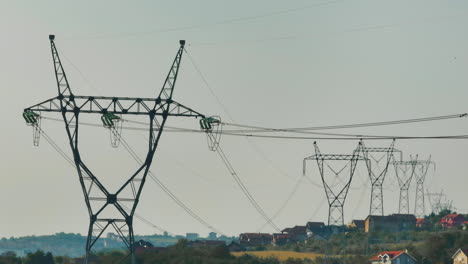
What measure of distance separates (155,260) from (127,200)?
295 ft

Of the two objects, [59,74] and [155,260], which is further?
[155,260]

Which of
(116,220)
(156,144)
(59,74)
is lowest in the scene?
(116,220)

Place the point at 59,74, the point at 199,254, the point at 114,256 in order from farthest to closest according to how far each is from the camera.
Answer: the point at 199,254 → the point at 114,256 → the point at 59,74

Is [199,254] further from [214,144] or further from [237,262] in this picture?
[214,144]

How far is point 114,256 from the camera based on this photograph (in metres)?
181

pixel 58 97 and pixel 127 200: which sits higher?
pixel 58 97

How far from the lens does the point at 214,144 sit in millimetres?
95438

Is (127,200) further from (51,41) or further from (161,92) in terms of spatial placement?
Answer: (51,41)

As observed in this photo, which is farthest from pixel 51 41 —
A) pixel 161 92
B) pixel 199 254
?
pixel 199 254

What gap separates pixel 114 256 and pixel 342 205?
37.2 m

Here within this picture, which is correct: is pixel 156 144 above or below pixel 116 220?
above

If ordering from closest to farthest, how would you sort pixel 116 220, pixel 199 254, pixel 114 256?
pixel 116 220
pixel 114 256
pixel 199 254

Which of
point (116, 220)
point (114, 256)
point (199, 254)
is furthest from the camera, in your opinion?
point (199, 254)

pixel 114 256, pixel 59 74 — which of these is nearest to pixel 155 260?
pixel 114 256
